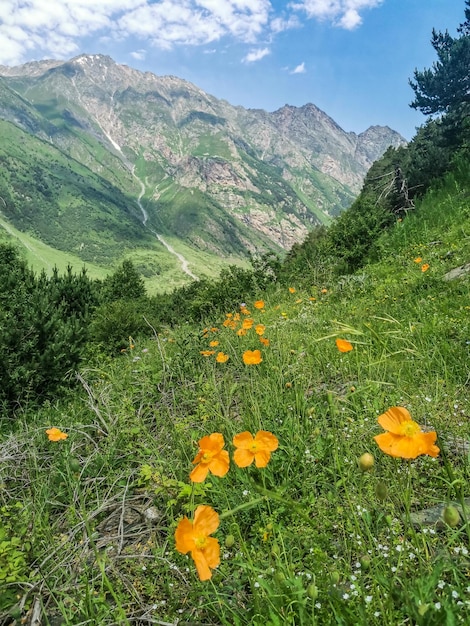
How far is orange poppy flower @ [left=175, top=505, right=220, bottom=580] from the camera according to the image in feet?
3.85

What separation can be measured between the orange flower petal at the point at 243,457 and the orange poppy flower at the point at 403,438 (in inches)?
17.6

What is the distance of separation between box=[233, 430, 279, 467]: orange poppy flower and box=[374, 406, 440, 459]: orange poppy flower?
38 centimetres

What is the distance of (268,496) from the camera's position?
1146 millimetres

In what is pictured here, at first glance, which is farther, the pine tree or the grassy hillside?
the pine tree

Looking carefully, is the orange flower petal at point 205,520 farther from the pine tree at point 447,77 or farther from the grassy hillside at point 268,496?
the pine tree at point 447,77

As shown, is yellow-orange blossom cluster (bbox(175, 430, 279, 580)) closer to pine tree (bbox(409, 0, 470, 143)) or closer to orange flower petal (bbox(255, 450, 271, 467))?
orange flower petal (bbox(255, 450, 271, 467))

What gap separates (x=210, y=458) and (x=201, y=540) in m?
0.28

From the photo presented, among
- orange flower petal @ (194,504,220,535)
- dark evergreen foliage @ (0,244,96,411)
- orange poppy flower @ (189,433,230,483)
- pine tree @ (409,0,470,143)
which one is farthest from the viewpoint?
pine tree @ (409,0,470,143)

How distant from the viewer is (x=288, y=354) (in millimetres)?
3500

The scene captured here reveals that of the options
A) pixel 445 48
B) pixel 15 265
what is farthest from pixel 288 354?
pixel 445 48

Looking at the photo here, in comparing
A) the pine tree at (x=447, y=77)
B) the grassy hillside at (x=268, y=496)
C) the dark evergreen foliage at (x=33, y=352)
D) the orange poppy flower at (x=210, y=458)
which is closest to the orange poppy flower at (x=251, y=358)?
the grassy hillside at (x=268, y=496)

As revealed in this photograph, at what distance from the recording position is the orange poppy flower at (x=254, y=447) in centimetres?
138

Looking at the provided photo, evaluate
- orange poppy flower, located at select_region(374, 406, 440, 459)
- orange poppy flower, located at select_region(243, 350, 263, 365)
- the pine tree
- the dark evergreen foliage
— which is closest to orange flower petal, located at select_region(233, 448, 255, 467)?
orange poppy flower, located at select_region(374, 406, 440, 459)

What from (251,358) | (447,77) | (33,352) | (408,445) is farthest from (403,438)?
(447,77)
